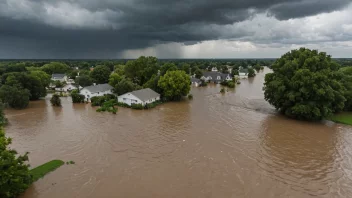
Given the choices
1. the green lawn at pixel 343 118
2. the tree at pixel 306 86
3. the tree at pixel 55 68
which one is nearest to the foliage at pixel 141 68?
the tree at pixel 306 86

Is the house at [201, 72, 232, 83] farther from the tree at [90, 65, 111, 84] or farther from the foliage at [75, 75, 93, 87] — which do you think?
the foliage at [75, 75, 93, 87]

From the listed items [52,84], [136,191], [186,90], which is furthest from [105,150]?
[52,84]

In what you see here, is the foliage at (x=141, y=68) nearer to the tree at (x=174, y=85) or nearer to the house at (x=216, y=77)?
the tree at (x=174, y=85)

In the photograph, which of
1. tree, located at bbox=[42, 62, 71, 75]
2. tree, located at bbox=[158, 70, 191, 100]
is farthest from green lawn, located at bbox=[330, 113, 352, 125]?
tree, located at bbox=[42, 62, 71, 75]

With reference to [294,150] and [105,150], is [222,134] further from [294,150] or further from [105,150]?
[105,150]

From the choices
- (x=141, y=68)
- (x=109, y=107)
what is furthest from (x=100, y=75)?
(x=109, y=107)
